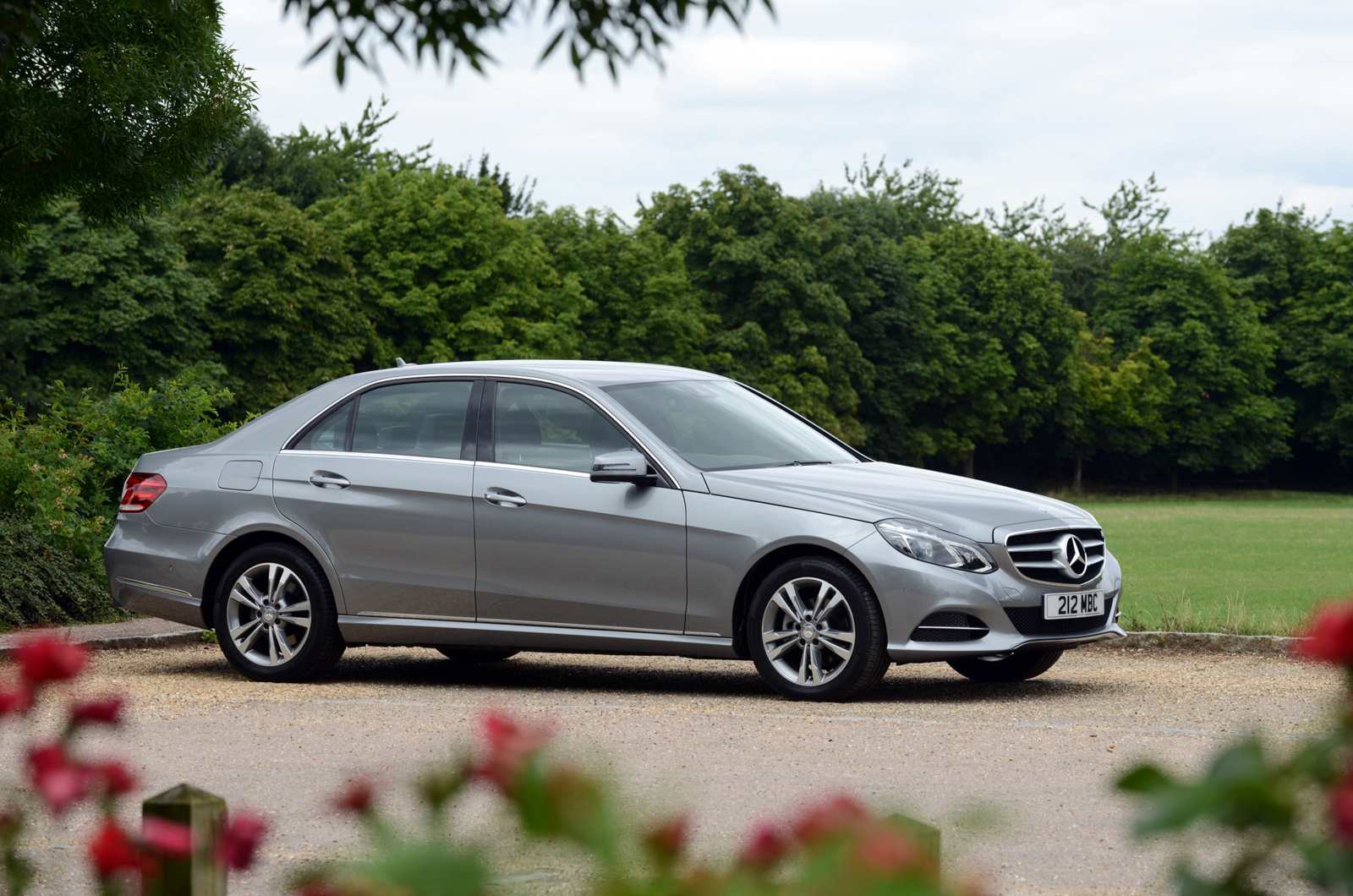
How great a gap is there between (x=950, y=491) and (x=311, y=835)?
4421mm

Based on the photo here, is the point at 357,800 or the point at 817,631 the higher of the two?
the point at 357,800

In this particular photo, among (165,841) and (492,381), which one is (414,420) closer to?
(492,381)

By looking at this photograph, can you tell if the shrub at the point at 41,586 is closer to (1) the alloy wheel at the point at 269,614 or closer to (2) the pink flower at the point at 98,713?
(1) the alloy wheel at the point at 269,614

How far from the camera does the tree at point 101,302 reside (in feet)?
134

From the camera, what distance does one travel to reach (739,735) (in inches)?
286

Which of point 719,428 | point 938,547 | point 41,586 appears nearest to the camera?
point 938,547

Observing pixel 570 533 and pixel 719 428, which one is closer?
pixel 570 533

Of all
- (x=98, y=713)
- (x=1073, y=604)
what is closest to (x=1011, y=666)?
(x=1073, y=604)

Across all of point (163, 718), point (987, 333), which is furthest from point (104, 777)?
point (987, 333)

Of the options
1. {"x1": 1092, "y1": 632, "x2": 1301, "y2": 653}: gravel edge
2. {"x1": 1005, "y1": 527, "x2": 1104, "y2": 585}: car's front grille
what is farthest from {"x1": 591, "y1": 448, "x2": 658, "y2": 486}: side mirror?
{"x1": 1092, "y1": 632, "x2": 1301, "y2": 653}: gravel edge

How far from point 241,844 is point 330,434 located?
8.02 m

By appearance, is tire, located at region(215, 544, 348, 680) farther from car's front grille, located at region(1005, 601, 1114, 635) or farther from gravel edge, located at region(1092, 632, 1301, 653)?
gravel edge, located at region(1092, 632, 1301, 653)

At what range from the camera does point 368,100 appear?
6656 centimetres

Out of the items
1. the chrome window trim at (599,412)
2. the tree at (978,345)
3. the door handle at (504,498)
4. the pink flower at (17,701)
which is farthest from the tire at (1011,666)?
the tree at (978,345)
